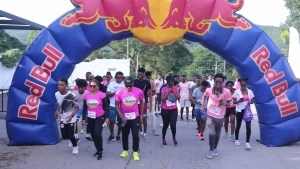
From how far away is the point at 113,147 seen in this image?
320 inches

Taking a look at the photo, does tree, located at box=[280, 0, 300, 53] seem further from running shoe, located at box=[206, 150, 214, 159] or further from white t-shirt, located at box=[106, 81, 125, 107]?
running shoe, located at box=[206, 150, 214, 159]

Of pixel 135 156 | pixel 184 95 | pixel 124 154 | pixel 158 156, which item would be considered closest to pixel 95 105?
pixel 124 154

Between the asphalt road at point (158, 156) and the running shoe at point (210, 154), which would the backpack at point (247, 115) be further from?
the running shoe at point (210, 154)

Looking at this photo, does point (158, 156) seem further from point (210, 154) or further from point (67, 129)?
point (67, 129)

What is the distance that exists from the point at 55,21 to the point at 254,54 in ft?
15.6

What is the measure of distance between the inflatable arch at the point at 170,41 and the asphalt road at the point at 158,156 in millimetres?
514

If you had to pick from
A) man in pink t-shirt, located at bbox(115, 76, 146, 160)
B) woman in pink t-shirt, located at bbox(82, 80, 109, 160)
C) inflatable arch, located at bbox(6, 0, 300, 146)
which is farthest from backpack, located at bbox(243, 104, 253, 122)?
woman in pink t-shirt, located at bbox(82, 80, 109, 160)

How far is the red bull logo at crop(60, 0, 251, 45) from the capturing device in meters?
8.34

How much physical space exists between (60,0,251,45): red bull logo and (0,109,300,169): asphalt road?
8.58 feet

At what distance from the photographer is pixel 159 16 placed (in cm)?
837

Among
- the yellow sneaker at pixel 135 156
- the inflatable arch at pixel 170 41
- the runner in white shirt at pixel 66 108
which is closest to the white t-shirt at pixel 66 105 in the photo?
the runner in white shirt at pixel 66 108

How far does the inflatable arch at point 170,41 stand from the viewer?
8227 mm

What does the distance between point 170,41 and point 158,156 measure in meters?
2.82

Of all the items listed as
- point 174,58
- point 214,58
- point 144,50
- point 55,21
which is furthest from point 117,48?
point 55,21
